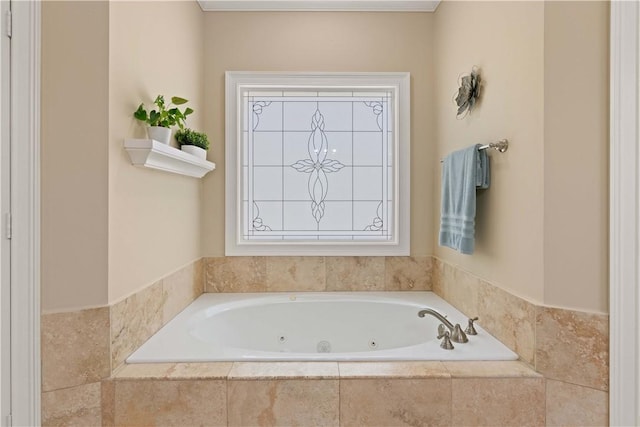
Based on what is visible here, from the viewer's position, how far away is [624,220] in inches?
51.1

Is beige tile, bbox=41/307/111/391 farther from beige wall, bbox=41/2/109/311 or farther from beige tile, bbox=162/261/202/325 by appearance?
beige tile, bbox=162/261/202/325

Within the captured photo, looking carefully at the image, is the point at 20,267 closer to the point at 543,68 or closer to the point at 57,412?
the point at 57,412

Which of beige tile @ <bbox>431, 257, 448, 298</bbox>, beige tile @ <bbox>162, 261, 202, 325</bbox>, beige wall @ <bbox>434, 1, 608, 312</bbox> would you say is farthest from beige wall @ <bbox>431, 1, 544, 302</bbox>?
beige tile @ <bbox>162, 261, 202, 325</bbox>

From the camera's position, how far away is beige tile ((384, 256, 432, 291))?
2592 millimetres

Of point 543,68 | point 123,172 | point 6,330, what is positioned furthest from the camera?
point 123,172

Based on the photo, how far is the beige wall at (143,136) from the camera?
146cm

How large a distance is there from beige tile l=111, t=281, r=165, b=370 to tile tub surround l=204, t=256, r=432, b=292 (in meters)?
0.69

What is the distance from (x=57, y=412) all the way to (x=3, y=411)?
0.16 meters

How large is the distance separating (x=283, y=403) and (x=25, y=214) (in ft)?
3.71

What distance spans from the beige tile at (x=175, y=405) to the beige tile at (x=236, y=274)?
47.6 inches

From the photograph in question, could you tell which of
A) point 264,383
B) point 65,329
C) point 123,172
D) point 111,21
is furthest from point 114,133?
point 264,383

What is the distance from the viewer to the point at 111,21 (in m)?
1.42

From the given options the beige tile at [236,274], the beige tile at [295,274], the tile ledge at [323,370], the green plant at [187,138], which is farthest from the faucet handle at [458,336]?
the green plant at [187,138]

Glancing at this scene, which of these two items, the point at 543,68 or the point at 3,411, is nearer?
the point at 3,411
